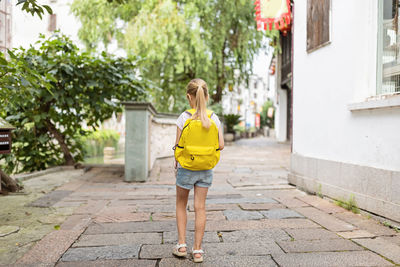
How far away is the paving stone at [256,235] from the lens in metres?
3.17

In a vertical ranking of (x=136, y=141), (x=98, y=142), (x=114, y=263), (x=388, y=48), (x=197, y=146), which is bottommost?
(x=114, y=263)

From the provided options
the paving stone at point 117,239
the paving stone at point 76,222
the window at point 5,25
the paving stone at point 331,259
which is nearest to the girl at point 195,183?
the paving stone at point 117,239

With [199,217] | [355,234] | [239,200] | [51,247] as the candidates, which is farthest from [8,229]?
[355,234]

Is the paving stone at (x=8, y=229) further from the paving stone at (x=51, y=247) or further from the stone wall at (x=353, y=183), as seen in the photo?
the stone wall at (x=353, y=183)

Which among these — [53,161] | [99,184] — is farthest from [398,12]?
[53,161]

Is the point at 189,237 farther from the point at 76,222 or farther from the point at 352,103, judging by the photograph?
the point at 352,103

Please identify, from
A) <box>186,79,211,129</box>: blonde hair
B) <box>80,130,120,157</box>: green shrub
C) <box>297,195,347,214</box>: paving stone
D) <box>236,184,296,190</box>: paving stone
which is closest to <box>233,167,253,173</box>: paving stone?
<box>236,184,296,190</box>: paving stone

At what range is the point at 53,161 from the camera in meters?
7.76

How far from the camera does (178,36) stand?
12820 millimetres

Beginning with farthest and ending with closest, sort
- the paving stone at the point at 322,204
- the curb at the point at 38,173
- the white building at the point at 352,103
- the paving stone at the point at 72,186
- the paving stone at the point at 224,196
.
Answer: the curb at the point at 38,173
the paving stone at the point at 72,186
the paving stone at the point at 224,196
the paving stone at the point at 322,204
the white building at the point at 352,103

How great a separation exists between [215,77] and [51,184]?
10.4 metres

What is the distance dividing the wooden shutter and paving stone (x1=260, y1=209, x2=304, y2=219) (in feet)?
7.76

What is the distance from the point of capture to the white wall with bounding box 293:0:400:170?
380 cm

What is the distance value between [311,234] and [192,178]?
1.37 m
